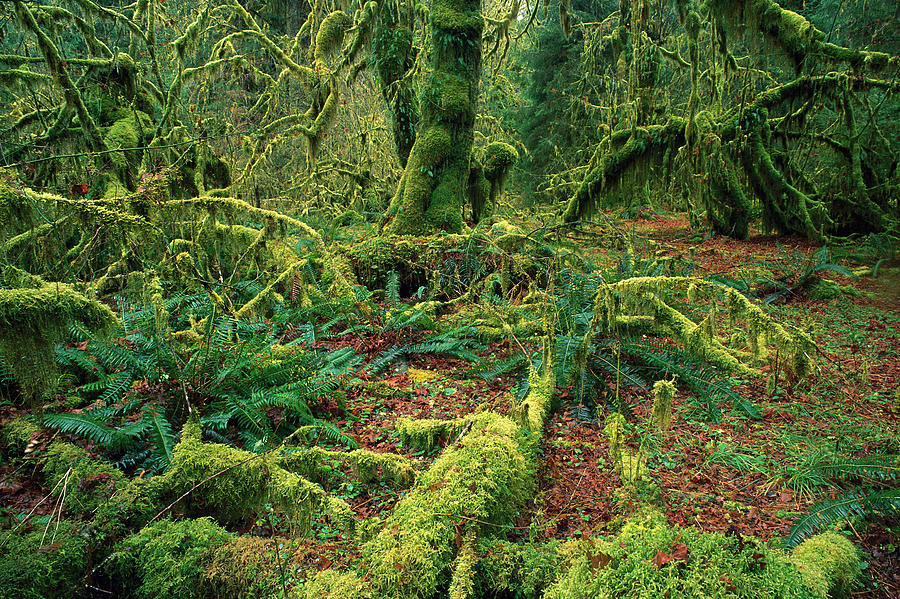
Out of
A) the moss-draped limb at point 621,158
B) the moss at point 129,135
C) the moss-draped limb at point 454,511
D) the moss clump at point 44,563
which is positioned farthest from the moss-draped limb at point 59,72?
the moss-draped limb at point 621,158

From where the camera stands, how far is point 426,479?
238 cm

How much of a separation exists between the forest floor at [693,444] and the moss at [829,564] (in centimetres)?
34

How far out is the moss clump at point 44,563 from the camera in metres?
1.88

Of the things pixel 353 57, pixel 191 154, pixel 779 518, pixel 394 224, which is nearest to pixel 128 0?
pixel 353 57

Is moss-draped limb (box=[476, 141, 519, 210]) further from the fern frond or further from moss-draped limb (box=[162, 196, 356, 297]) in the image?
the fern frond

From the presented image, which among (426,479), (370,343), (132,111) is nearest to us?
(426,479)

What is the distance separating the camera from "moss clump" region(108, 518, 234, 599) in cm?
210

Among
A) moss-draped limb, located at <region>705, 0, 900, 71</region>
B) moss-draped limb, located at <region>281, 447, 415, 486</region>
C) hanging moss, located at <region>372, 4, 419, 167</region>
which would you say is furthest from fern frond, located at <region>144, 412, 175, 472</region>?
moss-draped limb, located at <region>705, 0, 900, 71</region>

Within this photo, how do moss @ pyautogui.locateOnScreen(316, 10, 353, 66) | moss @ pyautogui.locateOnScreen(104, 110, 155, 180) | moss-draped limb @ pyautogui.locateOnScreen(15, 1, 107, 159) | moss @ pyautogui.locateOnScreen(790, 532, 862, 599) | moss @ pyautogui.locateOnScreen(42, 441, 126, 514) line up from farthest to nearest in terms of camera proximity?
moss @ pyautogui.locateOnScreen(316, 10, 353, 66), moss @ pyautogui.locateOnScreen(104, 110, 155, 180), moss-draped limb @ pyautogui.locateOnScreen(15, 1, 107, 159), moss @ pyautogui.locateOnScreen(42, 441, 126, 514), moss @ pyautogui.locateOnScreen(790, 532, 862, 599)

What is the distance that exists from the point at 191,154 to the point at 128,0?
38.6 ft

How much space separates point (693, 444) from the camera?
3.50 metres

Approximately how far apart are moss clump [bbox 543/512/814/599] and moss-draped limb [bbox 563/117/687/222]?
30.0 feet

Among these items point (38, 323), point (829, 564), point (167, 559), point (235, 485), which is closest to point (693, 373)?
point (829, 564)

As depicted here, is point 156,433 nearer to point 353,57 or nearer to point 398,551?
point 398,551
